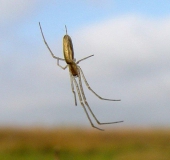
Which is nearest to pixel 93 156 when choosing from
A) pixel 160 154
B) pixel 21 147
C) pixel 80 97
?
pixel 21 147

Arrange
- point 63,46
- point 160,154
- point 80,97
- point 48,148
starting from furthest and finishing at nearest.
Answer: point 48,148, point 160,154, point 80,97, point 63,46

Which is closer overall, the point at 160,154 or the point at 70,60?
the point at 70,60

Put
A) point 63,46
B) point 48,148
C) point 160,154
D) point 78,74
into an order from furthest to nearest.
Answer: point 48,148, point 160,154, point 78,74, point 63,46

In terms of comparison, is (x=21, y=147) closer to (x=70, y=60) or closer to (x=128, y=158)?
(x=128, y=158)

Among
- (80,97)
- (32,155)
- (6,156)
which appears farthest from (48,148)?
(80,97)

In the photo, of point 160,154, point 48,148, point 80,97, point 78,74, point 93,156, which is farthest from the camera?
point 93,156

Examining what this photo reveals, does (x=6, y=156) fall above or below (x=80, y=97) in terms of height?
below

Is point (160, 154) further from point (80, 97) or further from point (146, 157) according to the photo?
point (80, 97)

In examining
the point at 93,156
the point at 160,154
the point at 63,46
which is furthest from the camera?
the point at 93,156

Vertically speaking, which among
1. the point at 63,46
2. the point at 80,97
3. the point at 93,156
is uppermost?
the point at 63,46
